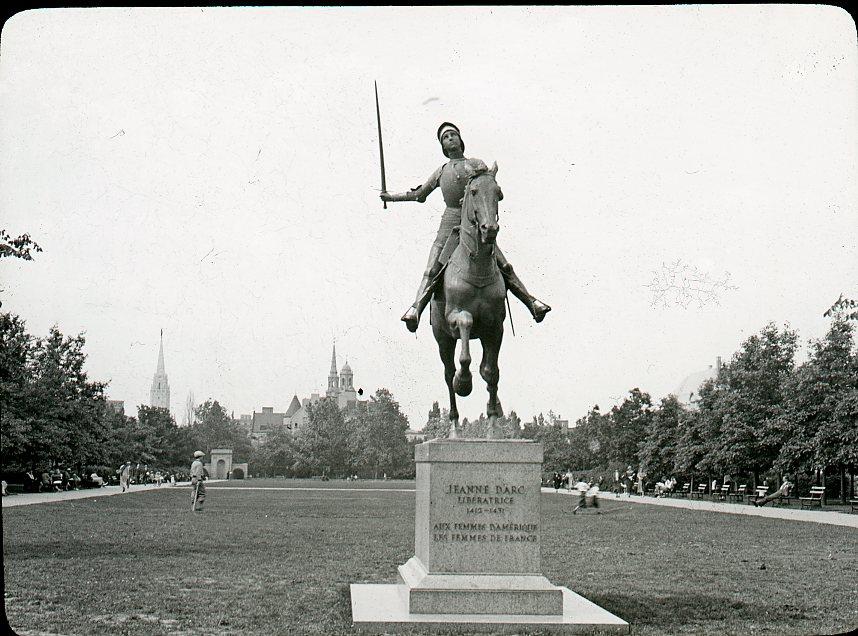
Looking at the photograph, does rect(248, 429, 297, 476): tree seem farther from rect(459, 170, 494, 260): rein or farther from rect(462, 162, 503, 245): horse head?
rect(462, 162, 503, 245): horse head

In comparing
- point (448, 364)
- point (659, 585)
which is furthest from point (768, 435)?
point (448, 364)

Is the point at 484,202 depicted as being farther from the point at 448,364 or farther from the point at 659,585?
the point at 659,585

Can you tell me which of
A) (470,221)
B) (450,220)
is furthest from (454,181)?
(470,221)

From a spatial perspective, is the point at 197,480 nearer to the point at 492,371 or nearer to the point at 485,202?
the point at 492,371

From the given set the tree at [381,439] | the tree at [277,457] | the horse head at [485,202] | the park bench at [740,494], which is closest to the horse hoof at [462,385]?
the horse head at [485,202]

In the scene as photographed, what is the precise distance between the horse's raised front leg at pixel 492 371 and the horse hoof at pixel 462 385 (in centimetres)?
29

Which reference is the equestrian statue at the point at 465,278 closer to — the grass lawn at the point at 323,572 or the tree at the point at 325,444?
the grass lawn at the point at 323,572

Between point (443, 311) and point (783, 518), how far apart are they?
23196mm

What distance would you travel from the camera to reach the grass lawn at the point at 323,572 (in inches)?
422

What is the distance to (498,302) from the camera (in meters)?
11.3

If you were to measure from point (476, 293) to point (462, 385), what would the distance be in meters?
1.08

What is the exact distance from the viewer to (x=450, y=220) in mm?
11945

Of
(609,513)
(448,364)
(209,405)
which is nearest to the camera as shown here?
(448,364)

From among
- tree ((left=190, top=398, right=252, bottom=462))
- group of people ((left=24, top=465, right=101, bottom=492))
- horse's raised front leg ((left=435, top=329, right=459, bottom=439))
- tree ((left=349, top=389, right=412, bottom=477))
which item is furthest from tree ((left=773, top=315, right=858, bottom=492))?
tree ((left=190, top=398, right=252, bottom=462))
